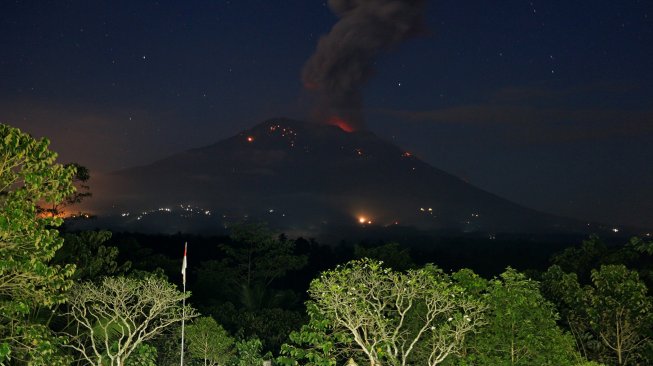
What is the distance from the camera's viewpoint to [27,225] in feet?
30.9

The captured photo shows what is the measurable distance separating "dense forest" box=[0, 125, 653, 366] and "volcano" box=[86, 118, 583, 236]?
335 ft

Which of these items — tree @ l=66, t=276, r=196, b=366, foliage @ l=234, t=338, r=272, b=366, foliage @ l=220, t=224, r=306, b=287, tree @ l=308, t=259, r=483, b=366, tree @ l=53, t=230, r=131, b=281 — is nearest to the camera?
tree @ l=308, t=259, r=483, b=366

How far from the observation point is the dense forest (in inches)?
391

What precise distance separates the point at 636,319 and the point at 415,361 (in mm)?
5913

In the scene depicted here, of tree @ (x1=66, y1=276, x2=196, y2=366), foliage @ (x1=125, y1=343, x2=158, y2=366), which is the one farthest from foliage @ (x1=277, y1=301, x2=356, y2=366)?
foliage @ (x1=125, y1=343, x2=158, y2=366)

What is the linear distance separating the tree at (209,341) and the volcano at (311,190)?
103 metres

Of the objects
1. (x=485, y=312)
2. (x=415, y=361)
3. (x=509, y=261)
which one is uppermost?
(x=509, y=261)

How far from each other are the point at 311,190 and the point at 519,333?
14231 centimetres

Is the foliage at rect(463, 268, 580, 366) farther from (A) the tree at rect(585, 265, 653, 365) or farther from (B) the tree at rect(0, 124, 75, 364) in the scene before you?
(B) the tree at rect(0, 124, 75, 364)

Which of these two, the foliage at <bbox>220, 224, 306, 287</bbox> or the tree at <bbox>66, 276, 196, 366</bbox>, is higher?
the foliage at <bbox>220, 224, 306, 287</bbox>

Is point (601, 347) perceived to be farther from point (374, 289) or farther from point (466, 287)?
point (374, 289)

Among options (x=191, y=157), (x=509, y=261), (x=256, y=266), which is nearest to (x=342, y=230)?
(x=191, y=157)

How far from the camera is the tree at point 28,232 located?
9438 millimetres

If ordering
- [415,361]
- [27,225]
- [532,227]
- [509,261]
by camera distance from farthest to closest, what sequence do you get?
[532,227]
[509,261]
[415,361]
[27,225]
